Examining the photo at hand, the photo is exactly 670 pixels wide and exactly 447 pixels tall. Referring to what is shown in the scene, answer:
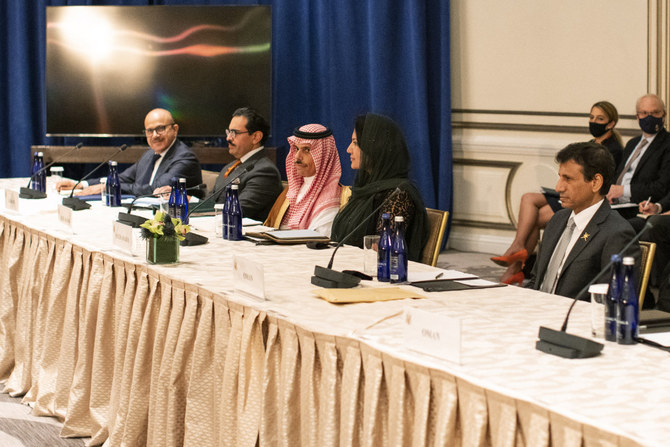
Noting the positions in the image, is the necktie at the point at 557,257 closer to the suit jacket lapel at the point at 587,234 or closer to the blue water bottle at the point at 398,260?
the suit jacket lapel at the point at 587,234

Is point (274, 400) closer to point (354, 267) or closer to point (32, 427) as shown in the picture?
point (354, 267)

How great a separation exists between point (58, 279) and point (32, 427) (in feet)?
1.77

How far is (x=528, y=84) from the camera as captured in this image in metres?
6.45

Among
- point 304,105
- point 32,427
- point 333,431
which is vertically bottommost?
point 32,427

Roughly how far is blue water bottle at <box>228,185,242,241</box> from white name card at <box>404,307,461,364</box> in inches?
64.9

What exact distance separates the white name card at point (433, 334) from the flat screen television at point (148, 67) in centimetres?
516

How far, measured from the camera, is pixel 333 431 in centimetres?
212

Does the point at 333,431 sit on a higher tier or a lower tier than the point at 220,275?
lower

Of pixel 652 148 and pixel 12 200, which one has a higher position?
pixel 652 148

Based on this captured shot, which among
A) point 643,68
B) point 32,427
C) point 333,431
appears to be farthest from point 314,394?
point 643,68

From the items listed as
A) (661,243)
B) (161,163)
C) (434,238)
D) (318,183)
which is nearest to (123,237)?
(434,238)

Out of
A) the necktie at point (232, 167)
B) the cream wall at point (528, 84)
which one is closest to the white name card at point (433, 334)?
the necktie at point (232, 167)

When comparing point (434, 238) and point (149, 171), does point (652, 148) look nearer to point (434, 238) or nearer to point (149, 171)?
point (434, 238)

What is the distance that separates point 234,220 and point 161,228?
1.89ft
